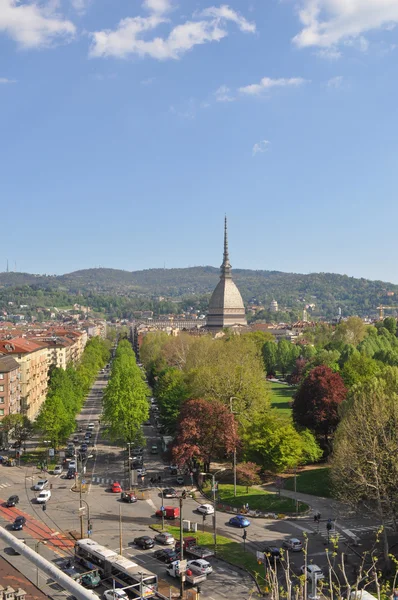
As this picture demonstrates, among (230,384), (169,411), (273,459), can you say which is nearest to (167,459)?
(169,411)

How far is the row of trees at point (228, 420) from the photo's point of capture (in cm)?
5319

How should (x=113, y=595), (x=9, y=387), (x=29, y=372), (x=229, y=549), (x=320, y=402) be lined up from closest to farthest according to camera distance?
(x=113, y=595), (x=229, y=549), (x=320, y=402), (x=9, y=387), (x=29, y=372)

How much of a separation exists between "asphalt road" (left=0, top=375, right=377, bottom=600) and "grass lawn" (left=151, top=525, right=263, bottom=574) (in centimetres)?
70

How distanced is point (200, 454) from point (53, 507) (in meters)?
13.9

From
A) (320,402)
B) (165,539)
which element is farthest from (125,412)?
(165,539)

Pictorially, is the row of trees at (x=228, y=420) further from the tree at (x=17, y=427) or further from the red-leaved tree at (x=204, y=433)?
the tree at (x=17, y=427)

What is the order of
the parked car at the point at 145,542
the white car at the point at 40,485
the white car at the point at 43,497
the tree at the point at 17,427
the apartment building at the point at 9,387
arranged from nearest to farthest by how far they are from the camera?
the parked car at the point at 145,542 → the white car at the point at 43,497 → the white car at the point at 40,485 → the tree at the point at 17,427 → the apartment building at the point at 9,387

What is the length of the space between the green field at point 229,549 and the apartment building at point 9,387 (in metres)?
41.2

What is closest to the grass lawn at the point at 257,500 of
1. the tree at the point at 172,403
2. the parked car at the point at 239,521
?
the parked car at the point at 239,521

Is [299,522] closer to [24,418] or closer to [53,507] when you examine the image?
[53,507]

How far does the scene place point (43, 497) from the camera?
48.6 meters

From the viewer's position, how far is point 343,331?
146000 millimetres

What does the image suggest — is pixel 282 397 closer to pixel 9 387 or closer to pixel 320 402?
pixel 320 402

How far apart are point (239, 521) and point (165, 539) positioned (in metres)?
6.80
